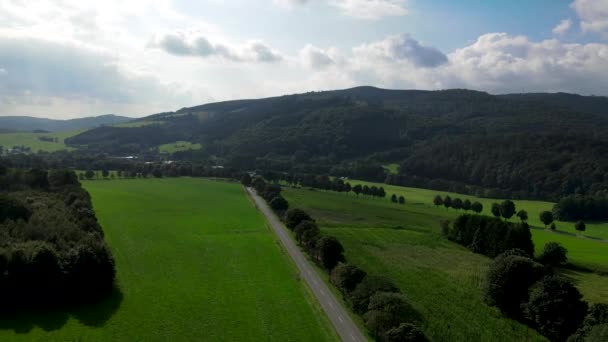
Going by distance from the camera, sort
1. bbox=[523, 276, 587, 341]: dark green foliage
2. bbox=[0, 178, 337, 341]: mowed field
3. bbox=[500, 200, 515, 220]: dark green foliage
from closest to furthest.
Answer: bbox=[0, 178, 337, 341]: mowed field < bbox=[523, 276, 587, 341]: dark green foliage < bbox=[500, 200, 515, 220]: dark green foliage

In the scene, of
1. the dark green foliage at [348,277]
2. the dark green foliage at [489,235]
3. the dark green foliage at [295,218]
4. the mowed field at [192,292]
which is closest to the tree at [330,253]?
the mowed field at [192,292]

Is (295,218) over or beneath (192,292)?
over

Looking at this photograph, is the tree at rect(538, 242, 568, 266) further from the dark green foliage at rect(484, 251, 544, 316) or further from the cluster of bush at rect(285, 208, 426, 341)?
the cluster of bush at rect(285, 208, 426, 341)

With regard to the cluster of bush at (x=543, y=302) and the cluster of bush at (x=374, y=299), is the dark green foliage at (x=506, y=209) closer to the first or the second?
the cluster of bush at (x=543, y=302)

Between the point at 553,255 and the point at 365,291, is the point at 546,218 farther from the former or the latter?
the point at 365,291

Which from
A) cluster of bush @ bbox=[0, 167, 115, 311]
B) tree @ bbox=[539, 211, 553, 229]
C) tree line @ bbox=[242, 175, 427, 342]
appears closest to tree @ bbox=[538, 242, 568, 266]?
tree line @ bbox=[242, 175, 427, 342]

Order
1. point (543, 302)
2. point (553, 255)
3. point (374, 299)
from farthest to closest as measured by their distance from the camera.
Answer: point (553, 255), point (543, 302), point (374, 299)

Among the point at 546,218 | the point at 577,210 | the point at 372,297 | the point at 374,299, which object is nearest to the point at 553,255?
the point at 546,218
